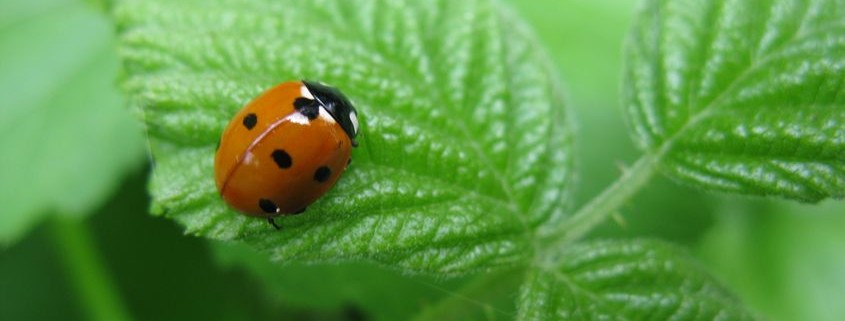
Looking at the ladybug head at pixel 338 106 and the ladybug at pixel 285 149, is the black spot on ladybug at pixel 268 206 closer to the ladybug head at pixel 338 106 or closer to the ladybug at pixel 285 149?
the ladybug at pixel 285 149

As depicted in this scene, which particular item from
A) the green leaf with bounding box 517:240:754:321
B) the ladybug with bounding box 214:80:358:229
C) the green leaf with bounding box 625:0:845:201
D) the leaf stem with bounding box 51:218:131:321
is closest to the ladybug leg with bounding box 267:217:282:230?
the ladybug with bounding box 214:80:358:229

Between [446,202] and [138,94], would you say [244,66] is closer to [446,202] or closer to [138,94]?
[138,94]

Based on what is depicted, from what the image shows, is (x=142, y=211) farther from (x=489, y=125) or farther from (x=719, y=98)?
(x=719, y=98)

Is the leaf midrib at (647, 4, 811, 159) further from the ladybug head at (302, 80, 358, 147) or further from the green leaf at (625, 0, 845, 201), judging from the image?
the ladybug head at (302, 80, 358, 147)

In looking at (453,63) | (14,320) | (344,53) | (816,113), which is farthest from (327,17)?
(14,320)

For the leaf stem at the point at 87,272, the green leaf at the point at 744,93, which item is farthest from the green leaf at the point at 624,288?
the leaf stem at the point at 87,272
